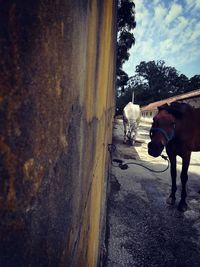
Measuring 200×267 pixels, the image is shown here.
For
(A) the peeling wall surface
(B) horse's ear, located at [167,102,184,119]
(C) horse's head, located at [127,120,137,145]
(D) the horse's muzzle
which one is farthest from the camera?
(C) horse's head, located at [127,120,137,145]

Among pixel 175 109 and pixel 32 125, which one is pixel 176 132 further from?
pixel 32 125

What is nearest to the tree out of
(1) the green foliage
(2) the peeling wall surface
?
(2) the peeling wall surface

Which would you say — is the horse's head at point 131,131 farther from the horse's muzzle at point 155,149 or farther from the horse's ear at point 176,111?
the horse's muzzle at point 155,149

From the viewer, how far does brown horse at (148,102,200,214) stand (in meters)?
3.62

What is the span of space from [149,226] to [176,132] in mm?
1588

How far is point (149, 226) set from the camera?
3393 millimetres

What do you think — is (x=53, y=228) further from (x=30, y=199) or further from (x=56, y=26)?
(x=56, y=26)

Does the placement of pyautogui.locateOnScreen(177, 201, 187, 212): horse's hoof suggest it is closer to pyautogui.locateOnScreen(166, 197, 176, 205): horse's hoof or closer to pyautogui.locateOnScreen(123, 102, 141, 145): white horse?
pyautogui.locateOnScreen(166, 197, 176, 205): horse's hoof

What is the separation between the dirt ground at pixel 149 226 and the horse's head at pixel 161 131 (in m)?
1.02

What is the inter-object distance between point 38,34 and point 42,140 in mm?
126

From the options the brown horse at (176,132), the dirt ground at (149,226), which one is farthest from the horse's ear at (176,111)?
the dirt ground at (149,226)

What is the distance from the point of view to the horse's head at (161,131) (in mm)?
3570

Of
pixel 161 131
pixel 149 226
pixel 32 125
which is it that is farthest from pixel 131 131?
pixel 32 125

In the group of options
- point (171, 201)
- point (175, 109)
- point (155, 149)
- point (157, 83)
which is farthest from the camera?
point (157, 83)
